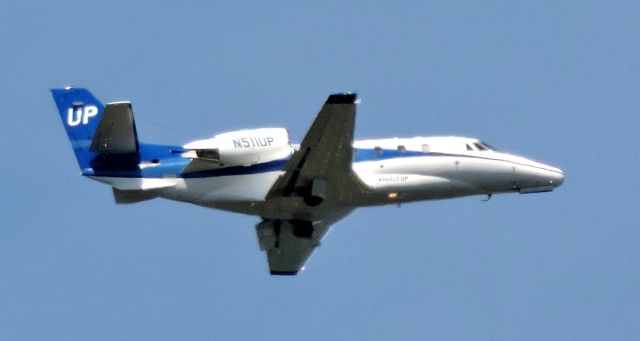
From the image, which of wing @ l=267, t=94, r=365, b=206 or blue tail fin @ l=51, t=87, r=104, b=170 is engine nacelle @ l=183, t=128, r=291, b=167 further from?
blue tail fin @ l=51, t=87, r=104, b=170

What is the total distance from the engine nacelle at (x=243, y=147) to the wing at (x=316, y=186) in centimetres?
86

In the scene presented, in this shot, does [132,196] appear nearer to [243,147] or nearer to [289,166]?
[243,147]

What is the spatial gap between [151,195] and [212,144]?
2.74 meters

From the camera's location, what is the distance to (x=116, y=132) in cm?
5275

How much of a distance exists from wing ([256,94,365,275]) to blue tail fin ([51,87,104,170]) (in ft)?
18.9

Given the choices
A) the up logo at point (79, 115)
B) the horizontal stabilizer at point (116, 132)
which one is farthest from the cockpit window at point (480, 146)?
the up logo at point (79, 115)

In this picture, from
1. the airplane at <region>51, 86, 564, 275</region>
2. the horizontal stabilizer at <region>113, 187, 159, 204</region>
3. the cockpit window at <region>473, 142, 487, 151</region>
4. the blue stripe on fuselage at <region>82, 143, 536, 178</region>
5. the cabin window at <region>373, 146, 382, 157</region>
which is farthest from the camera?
the cockpit window at <region>473, 142, 487, 151</region>

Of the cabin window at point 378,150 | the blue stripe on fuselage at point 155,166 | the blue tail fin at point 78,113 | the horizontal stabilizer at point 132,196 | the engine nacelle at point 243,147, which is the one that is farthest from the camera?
the cabin window at point 378,150

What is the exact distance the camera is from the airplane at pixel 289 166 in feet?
174

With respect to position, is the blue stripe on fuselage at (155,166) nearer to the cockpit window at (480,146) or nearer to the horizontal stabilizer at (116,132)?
the horizontal stabilizer at (116,132)

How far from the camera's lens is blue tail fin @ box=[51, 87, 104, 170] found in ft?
180

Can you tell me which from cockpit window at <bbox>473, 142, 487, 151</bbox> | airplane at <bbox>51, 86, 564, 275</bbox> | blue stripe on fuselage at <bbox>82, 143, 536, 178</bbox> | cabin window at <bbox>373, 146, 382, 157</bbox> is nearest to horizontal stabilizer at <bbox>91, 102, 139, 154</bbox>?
airplane at <bbox>51, 86, 564, 275</bbox>

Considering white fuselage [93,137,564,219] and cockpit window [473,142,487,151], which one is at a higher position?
cockpit window [473,142,487,151]

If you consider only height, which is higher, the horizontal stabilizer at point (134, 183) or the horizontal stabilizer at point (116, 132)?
the horizontal stabilizer at point (116, 132)
